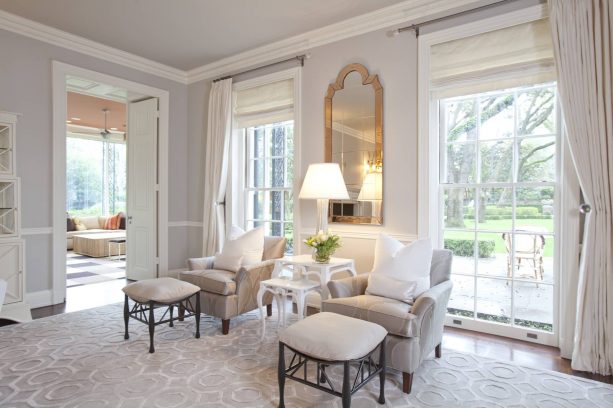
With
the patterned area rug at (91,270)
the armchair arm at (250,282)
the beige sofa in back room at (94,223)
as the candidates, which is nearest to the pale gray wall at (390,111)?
the armchair arm at (250,282)

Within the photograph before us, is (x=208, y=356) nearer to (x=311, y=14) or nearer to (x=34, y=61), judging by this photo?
(x=311, y=14)

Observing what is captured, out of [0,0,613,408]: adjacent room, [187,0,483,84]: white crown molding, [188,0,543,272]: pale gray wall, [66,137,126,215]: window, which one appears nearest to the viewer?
[0,0,613,408]: adjacent room

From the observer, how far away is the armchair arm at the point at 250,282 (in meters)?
3.43

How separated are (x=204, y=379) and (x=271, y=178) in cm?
286

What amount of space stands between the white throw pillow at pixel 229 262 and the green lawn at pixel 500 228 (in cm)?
203

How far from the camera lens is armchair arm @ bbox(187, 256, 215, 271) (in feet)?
12.6

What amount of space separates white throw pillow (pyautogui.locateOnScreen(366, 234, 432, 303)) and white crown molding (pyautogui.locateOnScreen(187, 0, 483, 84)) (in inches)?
85.5

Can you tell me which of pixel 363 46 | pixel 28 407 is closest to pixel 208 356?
pixel 28 407

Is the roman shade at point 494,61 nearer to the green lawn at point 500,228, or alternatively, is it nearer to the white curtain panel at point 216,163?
the green lawn at point 500,228

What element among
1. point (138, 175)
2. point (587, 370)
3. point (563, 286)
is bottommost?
point (587, 370)

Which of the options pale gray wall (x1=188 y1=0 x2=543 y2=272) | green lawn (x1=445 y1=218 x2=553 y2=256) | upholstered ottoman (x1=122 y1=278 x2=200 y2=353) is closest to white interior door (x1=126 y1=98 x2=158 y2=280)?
upholstered ottoman (x1=122 y1=278 x2=200 y2=353)

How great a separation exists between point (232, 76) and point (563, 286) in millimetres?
4358

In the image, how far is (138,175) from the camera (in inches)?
222

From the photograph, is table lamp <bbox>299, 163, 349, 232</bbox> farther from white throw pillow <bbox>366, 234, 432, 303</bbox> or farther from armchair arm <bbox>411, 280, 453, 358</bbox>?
armchair arm <bbox>411, 280, 453, 358</bbox>
